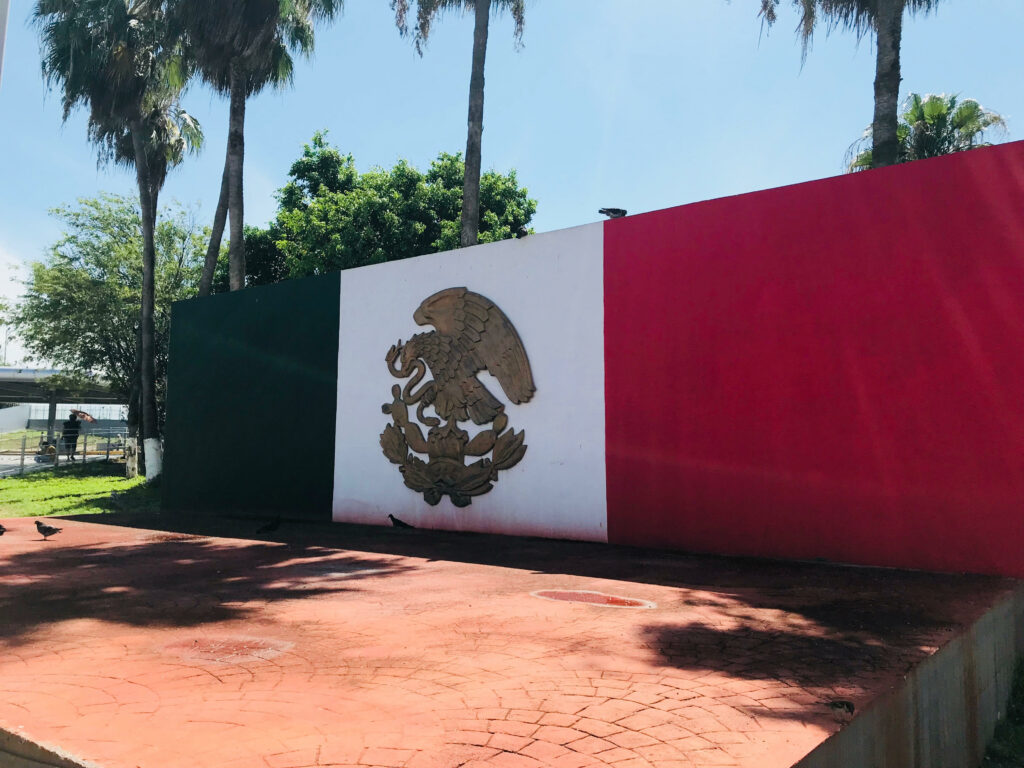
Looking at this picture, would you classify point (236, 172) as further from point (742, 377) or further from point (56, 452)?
point (742, 377)

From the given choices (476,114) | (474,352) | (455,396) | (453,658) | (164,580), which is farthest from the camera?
(476,114)

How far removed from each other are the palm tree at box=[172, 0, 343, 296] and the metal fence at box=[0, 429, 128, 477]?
8658mm

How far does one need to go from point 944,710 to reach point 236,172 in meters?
17.3

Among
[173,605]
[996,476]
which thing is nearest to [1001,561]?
[996,476]

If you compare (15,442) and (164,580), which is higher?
(15,442)

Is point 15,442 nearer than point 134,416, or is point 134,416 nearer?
point 134,416

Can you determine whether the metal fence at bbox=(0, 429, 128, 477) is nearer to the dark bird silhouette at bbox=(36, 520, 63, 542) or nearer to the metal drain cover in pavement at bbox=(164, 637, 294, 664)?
the dark bird silhouette at bbox=(36, 520, 63, 542)

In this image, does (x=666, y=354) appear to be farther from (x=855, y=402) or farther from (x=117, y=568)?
(x=117, y=568)

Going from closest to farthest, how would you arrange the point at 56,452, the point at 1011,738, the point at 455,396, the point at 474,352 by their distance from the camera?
the point at 1011,738 < the point at 474,352 < the point at 455,396 < the point at 56,452

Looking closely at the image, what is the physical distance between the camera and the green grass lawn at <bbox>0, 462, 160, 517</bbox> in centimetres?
1454

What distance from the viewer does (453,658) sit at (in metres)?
4.03

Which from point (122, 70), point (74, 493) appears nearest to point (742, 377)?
point (74, 493)

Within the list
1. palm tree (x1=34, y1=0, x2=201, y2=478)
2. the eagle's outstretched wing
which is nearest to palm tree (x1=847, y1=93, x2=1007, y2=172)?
the eagle's outstretched wing

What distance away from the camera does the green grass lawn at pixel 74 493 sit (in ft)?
47.7
